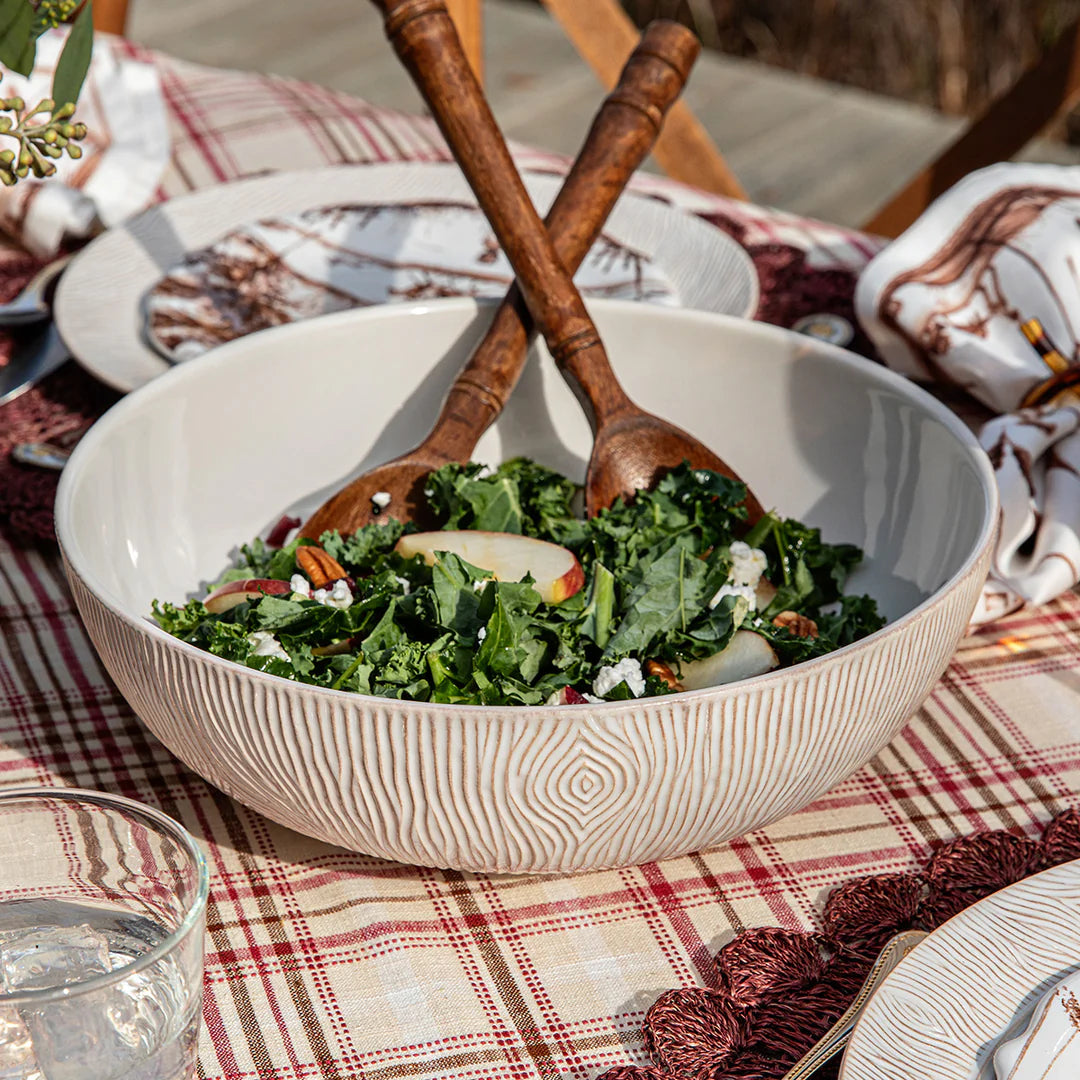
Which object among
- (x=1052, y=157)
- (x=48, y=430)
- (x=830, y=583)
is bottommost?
(x=1052, y=157)

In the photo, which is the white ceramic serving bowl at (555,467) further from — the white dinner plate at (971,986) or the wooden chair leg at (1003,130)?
the wooden chair leg at (1003,130)

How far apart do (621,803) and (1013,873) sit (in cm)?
24

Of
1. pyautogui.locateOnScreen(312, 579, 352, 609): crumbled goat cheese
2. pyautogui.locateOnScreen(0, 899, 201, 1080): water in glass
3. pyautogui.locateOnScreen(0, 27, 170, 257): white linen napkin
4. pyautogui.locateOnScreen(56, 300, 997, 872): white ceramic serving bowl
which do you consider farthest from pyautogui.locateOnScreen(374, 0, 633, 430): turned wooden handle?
pyautogui.locateOnScreen(0, 27, 170, 257): white linen napkin

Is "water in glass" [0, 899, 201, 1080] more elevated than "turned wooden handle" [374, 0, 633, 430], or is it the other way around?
"turned wooden handle" [374, 0, 633, 430]

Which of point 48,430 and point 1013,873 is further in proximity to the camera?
point 48,430

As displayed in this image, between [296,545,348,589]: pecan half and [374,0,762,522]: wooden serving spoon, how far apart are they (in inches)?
6.7

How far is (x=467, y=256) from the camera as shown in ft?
3.99

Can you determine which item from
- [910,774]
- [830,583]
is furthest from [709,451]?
[910,774]

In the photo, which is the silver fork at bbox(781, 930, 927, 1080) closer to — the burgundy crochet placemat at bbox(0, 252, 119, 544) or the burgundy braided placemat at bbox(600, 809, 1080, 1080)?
the burgundy braided placemat at bbox(600, 809, 1080, 1080)

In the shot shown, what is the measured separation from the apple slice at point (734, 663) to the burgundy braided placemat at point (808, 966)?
4.6 inches

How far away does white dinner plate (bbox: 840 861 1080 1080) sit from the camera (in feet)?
1.69

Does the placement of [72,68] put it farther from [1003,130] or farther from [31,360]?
[1003,130]

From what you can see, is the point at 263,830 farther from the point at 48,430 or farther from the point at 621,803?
the point at 48,430

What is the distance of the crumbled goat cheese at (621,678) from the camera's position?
64 cm
